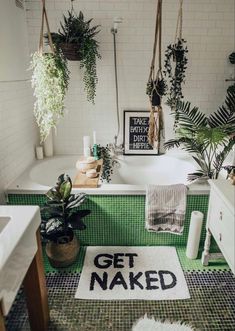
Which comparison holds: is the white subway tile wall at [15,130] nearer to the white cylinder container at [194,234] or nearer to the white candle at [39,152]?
the white candle at [39,152]

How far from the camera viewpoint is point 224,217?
63.3 inches

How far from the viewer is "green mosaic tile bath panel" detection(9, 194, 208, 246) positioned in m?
2.27

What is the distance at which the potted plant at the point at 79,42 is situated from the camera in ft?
8.07

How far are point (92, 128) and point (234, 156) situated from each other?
5.29ft

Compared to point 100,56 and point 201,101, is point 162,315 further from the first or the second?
point 100,56

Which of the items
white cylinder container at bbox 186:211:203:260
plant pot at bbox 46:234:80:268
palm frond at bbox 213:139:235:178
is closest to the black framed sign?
palm frond at bbox 213:139:235:178

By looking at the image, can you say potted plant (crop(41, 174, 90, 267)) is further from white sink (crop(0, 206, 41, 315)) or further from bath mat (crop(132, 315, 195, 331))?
bath mat (crop(132, 315, 195, 331))

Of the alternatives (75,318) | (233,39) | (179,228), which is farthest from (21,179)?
(233,39)

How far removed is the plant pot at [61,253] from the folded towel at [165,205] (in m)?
0.67

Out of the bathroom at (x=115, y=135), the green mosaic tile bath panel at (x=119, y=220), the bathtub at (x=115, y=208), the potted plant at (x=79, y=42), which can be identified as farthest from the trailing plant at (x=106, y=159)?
the potted plant at (x=79, y=42)

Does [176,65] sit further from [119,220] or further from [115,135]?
[119,220]

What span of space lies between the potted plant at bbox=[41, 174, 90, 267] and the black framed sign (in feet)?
4.00

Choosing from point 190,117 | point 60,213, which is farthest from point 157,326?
point 190,117

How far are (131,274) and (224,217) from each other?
2.98 feet
